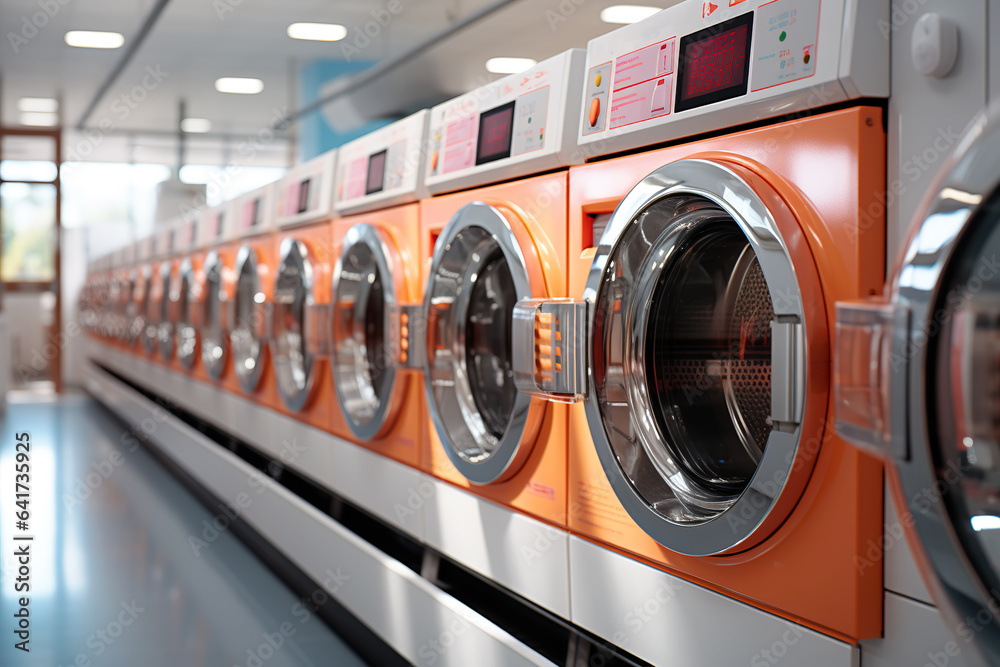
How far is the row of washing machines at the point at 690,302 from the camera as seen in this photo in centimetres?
90

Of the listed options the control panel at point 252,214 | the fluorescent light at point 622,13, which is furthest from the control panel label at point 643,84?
the control panel at point 252,214

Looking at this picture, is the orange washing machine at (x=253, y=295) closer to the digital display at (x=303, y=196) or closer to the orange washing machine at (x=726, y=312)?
the digital display at (x=303, y=196)

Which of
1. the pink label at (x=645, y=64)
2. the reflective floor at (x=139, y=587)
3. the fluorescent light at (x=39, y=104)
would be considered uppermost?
the fluorescent light at (x=39, y=104)

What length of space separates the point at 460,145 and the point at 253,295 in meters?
2.07

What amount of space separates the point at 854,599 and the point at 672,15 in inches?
35.9

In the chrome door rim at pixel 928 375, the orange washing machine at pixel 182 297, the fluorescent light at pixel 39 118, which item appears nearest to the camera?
the chrome door rim at pixel 928 375

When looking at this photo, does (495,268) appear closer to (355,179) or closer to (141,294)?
(355,179)

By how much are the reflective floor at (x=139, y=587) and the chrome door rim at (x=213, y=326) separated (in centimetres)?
67

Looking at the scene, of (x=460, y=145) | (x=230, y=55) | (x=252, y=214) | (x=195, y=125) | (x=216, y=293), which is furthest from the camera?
(x=195, y=125)

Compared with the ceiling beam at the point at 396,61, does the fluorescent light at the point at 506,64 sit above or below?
below

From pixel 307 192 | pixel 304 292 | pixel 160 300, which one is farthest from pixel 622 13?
pixel 160 300

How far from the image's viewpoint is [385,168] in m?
2.46

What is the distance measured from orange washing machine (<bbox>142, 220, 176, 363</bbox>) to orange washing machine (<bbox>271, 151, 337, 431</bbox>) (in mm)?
2152

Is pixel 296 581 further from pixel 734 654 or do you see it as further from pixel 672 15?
pixel 672 15
